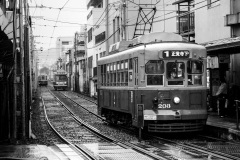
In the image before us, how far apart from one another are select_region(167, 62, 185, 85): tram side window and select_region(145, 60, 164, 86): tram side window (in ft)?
0.90

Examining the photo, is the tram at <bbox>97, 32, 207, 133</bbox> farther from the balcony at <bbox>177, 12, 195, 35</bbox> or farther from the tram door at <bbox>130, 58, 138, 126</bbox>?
the balcony at <bbox>177, 12, 195, 35</bbox>

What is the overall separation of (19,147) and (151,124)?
4.50 m

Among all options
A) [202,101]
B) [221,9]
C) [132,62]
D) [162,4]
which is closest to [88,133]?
[132,62]

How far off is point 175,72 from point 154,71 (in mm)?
730

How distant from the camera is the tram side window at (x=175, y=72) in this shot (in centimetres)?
1534

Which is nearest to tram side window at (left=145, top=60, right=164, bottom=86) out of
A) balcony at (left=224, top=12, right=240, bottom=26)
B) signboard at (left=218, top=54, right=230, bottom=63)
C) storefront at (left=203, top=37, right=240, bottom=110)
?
storefront at (left=203, top=37, right=240, bottom=110)

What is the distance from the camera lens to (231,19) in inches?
761

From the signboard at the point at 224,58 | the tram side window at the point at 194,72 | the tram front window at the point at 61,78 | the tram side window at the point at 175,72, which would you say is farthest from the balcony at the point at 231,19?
the tram front window at the point at 61,78

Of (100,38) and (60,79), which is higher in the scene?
(100,38)

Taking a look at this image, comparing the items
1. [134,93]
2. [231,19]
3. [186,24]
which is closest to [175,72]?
[134,93]

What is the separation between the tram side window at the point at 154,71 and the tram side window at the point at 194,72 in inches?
38.9

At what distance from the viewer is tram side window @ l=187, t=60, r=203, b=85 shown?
1548 centimetres

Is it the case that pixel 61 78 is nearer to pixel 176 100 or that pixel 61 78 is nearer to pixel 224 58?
pixel 224 58

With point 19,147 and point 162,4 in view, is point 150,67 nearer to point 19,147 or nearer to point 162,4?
point 19,147
